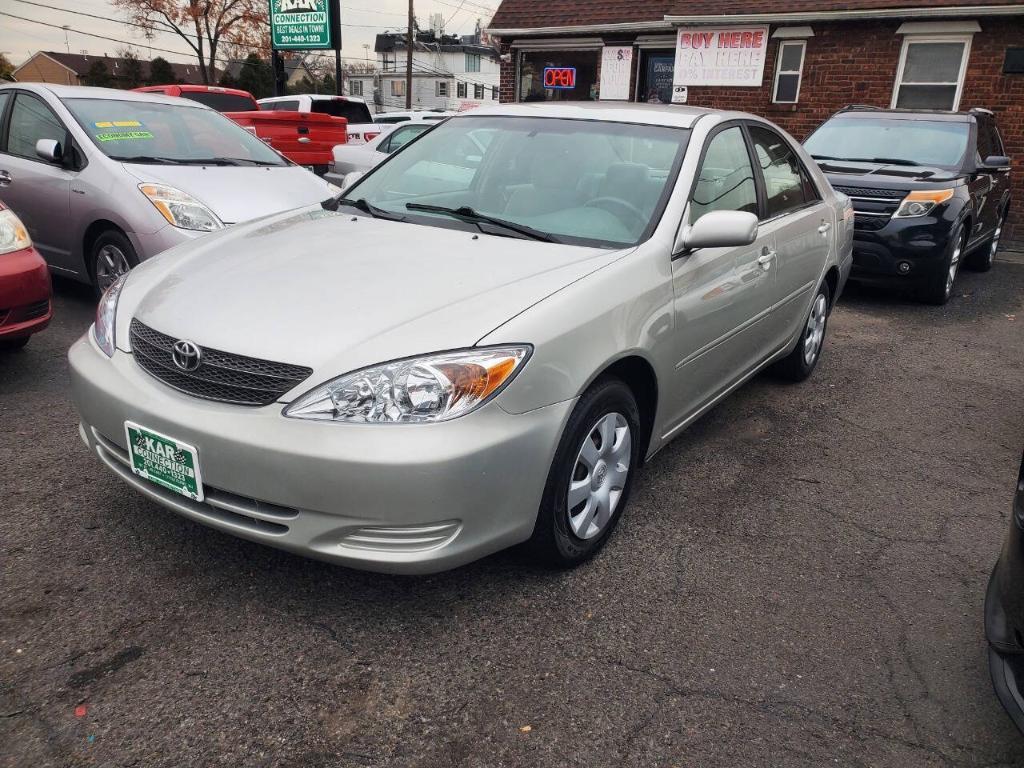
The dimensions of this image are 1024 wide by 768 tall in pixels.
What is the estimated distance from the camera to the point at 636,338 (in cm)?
285

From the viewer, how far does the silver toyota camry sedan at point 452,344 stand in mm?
2285

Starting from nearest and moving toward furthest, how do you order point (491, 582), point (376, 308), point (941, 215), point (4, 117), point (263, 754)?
1. point (263, 754)
2. point (376, 308)
3. point (491, 582)
4. point (4, 117)
5. point (941, 215)

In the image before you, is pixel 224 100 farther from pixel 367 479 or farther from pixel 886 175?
pixel 367 479

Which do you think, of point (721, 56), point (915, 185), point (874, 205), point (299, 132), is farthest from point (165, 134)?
point (721, 56)

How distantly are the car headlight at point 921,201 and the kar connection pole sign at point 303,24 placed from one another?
13259 mm

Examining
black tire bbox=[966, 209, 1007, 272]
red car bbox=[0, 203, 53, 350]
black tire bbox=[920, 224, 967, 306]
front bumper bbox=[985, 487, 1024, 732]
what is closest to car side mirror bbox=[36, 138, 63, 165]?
red car bbox=[0, 203, 53, 350]

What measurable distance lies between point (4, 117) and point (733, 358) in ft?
19.2

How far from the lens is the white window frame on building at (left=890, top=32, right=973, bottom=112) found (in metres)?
12.9

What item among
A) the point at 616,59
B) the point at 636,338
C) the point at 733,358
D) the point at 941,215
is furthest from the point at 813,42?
the point at 636,338

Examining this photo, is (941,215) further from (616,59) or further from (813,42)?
(616,59)

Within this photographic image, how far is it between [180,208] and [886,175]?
6090 millimetres

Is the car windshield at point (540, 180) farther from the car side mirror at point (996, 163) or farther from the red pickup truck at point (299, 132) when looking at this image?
the red pickup truck at point (299, 132)

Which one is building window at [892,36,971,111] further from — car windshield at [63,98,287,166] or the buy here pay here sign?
car windshield at [63,98,287,166]

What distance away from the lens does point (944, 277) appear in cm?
739
